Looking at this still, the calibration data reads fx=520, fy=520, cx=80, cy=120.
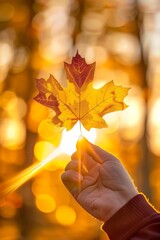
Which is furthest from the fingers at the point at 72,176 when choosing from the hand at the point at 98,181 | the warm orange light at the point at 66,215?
the warm orange light at the point at 66,215

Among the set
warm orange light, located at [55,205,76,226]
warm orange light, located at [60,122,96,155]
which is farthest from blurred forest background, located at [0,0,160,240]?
warm orange light, located at [60,122,96,155]

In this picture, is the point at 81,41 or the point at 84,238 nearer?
the point at 81,41

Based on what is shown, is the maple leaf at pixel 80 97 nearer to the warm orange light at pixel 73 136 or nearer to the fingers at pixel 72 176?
the warm orange light at pixel 73 136

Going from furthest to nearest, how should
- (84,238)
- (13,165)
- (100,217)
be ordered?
1. (13,165)
2. (84,238)
3. (100,217)

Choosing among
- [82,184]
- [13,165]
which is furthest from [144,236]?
[13,165]

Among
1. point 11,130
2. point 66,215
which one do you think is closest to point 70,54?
point 11,130

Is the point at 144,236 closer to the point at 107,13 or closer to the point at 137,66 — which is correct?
the point at 137,66
